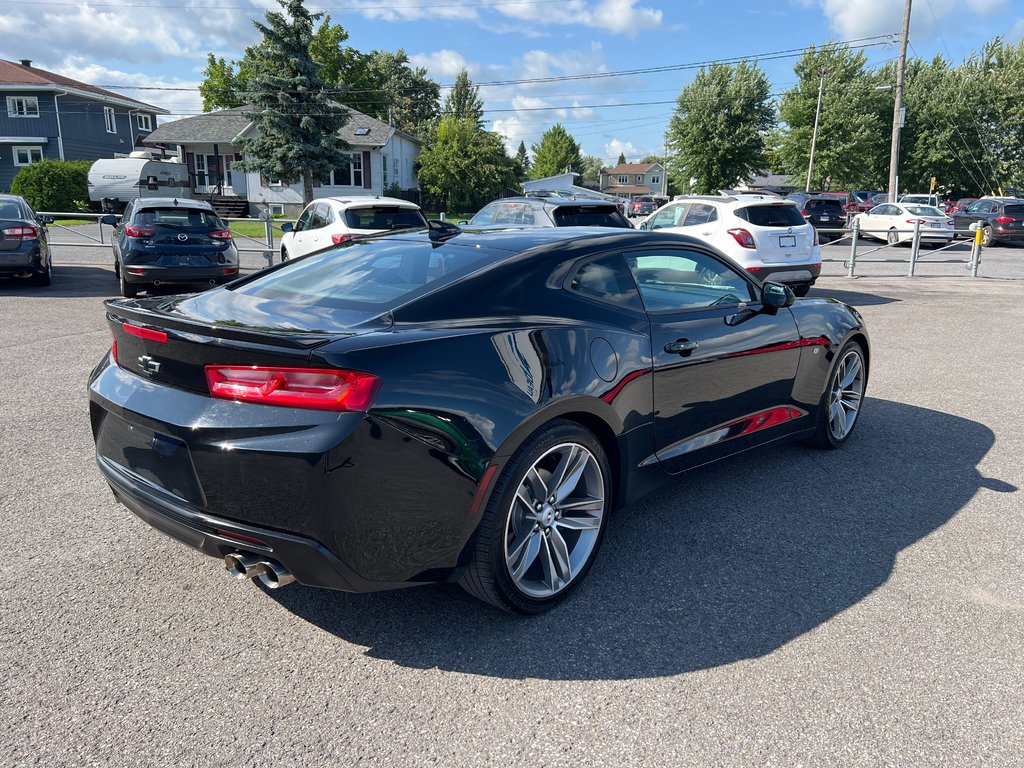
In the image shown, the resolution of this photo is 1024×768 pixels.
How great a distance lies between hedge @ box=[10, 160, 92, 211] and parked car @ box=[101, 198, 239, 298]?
27.7 metres

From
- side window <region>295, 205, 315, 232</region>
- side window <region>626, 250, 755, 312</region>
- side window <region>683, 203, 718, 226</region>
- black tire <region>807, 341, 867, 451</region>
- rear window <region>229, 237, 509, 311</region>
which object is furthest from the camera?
side window <region>295, 205, 315, 232</region>

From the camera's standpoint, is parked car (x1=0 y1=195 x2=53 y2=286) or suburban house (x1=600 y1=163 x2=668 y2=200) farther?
suburban house (x1=600 y1=163 x2=668 y2=200)

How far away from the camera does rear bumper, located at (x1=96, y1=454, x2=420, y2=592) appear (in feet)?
8.63

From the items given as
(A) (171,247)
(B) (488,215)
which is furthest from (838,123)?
(A) (171,247)

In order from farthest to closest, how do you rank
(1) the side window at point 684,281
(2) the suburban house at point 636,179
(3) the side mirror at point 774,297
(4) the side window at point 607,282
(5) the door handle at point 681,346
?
(2) the suburban house at point 636,179 → (3) the side mirror at point 774,297 → (1) the side window at point 684,281 → (5) the door handle at point 681,346 → (4) the side window at point 607,282

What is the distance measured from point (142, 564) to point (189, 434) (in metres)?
1.20

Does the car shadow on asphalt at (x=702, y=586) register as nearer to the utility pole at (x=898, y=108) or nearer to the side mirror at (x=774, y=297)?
the side mirror at (x=774, y=297)

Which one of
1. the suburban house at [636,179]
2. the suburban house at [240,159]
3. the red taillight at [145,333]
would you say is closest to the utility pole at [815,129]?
the suburban house at [240,159]

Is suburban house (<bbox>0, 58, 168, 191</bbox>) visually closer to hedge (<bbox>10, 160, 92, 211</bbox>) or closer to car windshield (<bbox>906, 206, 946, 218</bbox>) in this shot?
hedge (<bbox>10, 160, 92, 211</bbox>)

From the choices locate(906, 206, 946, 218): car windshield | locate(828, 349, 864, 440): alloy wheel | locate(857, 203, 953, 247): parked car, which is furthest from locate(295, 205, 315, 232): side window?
locate(906, 206, 946, 218): car windshield

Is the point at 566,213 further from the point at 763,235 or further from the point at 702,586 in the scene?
the point at 702,586

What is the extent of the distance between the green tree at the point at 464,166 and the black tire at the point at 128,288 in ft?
122

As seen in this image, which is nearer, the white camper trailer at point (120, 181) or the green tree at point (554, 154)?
the white camper trailer at point (120, 181)

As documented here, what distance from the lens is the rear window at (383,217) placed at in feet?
38.6
